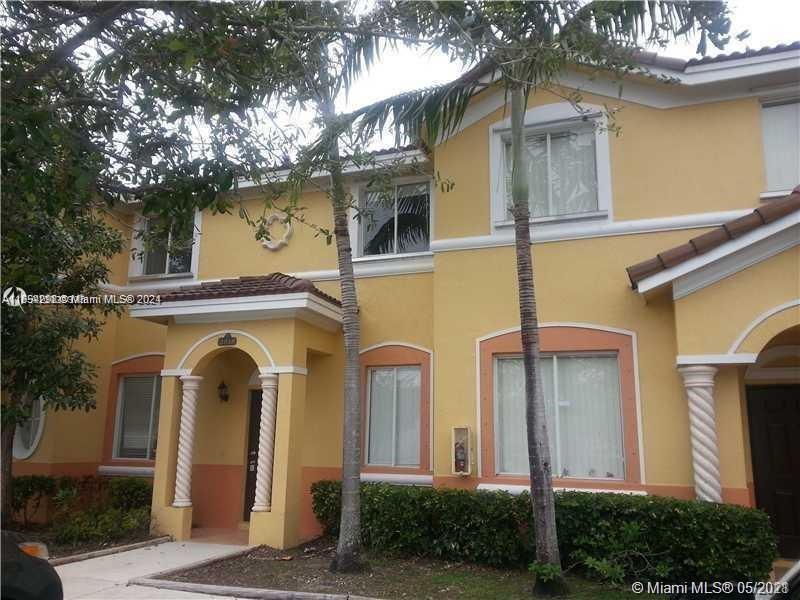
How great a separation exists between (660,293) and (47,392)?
9.31 m

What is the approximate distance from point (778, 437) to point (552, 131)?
18.5 feet

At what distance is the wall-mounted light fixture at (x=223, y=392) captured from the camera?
12.0m

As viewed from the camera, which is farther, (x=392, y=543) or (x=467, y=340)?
(x=467, y=340)

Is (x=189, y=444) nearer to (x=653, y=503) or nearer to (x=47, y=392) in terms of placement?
(x=47, y=392)

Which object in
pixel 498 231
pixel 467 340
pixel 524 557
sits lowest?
pixel 524 557

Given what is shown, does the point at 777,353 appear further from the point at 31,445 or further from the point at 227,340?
the point at 31,445

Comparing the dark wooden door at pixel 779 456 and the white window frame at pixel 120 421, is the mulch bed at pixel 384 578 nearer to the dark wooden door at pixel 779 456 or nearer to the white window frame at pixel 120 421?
the dark wooden door at pixel 779 456

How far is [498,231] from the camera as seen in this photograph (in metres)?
9.79

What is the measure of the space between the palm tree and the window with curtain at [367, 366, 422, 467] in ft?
12.1

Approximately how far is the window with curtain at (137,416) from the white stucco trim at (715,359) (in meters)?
9.83

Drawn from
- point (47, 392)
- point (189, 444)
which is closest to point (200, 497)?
point (189, 444)

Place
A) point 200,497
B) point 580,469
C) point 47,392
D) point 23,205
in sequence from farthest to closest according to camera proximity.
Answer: point 200,497 < point 47,392 < point 580,469 < point 23,205

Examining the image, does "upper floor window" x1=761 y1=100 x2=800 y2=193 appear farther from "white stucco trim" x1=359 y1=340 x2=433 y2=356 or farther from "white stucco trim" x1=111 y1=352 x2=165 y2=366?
"white stucco trim" x1=111 y1=352 x2=165 y2=366

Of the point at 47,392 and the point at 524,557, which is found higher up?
the point at 47,392
